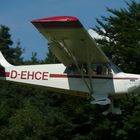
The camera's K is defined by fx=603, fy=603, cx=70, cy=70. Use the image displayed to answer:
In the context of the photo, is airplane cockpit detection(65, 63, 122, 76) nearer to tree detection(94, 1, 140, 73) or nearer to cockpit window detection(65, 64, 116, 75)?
cockpit window detection(65, 64, 116, 75)

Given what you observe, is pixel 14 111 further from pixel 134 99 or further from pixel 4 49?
pixel 4 49

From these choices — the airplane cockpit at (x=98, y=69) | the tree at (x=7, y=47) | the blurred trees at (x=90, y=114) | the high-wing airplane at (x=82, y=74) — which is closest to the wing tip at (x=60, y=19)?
the high-wing airplane at (x=82, y=74)

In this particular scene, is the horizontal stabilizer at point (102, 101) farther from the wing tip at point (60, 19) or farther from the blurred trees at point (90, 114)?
the blurred trees at point (90, 114)

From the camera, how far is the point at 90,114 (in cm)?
3797

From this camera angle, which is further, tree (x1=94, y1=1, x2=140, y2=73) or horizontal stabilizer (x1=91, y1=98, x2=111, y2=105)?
tree (x1=94, y1=1, x2=140, y2=73)

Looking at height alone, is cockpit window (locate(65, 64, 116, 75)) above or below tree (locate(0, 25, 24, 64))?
below

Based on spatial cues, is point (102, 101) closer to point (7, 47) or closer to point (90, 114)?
point (90, 114)

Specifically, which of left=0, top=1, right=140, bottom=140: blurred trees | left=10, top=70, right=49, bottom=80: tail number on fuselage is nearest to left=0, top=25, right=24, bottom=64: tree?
left=0, top=1, right=140, bottom=140: blurred trees

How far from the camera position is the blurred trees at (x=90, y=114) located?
120 feet

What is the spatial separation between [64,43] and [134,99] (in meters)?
16.7

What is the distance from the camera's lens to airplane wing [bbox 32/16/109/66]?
18516 mm

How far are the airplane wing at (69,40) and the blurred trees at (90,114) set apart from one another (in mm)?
12898

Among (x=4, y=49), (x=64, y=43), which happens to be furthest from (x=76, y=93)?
(x=4, y=49)

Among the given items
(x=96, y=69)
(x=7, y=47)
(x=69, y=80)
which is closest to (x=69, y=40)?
(x=96, y=69)
